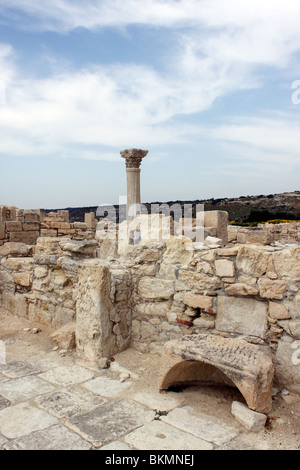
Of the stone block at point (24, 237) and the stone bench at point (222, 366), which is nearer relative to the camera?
the stone bench at point (222, 366)

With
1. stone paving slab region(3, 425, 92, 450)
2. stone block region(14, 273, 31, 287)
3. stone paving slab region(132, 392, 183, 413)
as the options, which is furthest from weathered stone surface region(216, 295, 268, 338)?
stone block region(14, 273, 31, 287)

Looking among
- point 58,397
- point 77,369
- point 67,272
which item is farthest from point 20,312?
point 58,397

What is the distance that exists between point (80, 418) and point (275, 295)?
6.39 feet

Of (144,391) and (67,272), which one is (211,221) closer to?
(67,272)

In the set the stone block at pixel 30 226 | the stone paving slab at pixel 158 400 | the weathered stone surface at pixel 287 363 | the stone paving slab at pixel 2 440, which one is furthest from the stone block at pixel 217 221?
the stone block at pixel 30 226

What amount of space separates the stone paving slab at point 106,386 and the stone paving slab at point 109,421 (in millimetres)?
193

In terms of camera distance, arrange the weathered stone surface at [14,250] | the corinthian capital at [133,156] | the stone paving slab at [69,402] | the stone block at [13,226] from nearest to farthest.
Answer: the stone paving slab at [69,402] < the weathered stone surface at [14,250] < the stone block at [13,226] < the corinthian capital at [133,156]

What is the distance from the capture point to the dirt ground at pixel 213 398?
8.93 ft

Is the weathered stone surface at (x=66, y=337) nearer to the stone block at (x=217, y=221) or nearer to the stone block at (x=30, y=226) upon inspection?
the stone block at (x=217, y=221)

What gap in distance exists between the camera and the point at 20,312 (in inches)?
237

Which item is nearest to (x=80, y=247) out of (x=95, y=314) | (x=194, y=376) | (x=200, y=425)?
(x=95, y=314)

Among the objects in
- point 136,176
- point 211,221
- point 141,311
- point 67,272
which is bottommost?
point 141,311

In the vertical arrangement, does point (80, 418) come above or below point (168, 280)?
below
